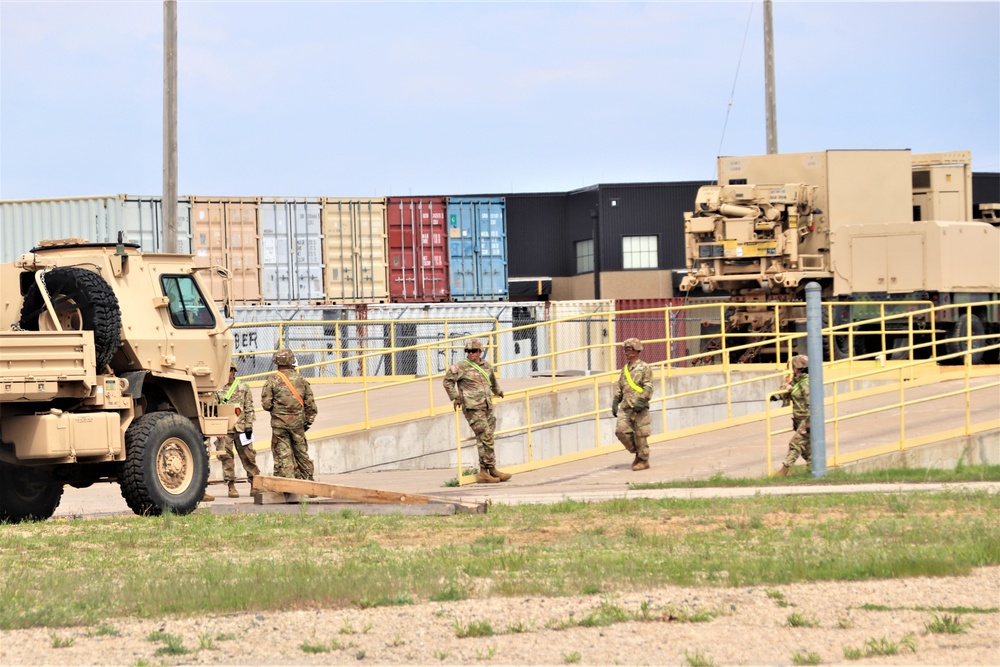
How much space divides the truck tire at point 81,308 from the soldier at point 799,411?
24.7 ft

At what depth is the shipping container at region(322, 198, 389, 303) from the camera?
3488cm

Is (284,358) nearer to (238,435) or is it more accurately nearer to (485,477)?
(238,435)

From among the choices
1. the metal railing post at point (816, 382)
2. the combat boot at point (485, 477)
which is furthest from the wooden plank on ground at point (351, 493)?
the metal railing post at point (816, 382)

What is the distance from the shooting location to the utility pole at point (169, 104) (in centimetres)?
2289

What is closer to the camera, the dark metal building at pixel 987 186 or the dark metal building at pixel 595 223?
the dark metal building at pixel 595 223

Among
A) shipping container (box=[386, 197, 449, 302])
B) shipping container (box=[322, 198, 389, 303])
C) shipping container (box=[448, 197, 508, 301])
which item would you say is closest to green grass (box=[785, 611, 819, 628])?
shipping container (box=[322, 198, 389, 303])

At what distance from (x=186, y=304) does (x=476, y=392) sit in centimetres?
379

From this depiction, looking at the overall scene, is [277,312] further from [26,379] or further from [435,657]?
[435,657]

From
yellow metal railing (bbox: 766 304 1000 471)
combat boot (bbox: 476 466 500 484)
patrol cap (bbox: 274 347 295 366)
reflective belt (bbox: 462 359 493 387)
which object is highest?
patrol cap (bbox: 274 347 295 366)

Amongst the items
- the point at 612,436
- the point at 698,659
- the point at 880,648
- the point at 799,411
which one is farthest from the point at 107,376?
the point at 612,436

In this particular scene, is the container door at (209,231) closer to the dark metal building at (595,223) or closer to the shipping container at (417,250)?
the shipping container at (417,250)

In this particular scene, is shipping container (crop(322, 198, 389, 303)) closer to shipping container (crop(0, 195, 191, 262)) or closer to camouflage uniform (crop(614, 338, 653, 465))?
shipping container (crop(0, 195, 191, 262))

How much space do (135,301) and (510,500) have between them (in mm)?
4169

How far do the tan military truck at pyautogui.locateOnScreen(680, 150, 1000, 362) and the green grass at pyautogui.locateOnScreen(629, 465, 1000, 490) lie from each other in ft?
30.2
